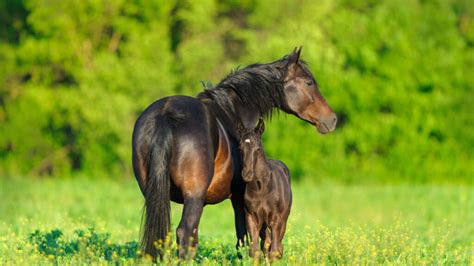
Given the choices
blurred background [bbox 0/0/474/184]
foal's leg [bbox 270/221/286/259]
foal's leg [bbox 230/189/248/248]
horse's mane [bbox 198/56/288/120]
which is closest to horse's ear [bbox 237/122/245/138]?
horse's mane [bbox 198/56/288/120]

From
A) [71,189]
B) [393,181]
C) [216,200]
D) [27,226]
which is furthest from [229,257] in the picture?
[393,181]

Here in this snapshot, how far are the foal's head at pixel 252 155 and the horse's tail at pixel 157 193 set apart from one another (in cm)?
69

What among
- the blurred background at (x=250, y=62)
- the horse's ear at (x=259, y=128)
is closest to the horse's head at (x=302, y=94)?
the horse's ear at (x=259, y=128)

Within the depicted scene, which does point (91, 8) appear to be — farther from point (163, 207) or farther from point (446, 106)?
point (163, 207)

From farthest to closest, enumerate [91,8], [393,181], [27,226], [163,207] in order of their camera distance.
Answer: [91,8] < [393,181] < [27,226] < [163,207]

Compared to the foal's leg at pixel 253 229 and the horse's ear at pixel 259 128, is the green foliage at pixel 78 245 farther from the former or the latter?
the horse's ear at pixel 259 128

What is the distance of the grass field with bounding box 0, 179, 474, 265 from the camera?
8.91 m

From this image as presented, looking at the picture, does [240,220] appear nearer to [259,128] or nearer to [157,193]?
[259,128]

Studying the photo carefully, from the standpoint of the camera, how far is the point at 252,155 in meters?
8.45

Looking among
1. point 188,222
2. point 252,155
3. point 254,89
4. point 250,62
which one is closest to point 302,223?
point 254,89

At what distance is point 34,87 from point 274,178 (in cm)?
2520

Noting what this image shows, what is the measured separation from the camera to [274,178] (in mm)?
8836

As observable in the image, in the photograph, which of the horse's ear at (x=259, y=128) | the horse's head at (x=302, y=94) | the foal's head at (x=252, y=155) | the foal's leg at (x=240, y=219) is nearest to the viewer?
the foal's head at (x=252, y=155)

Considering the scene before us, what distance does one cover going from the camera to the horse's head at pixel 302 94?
9.62 meters
